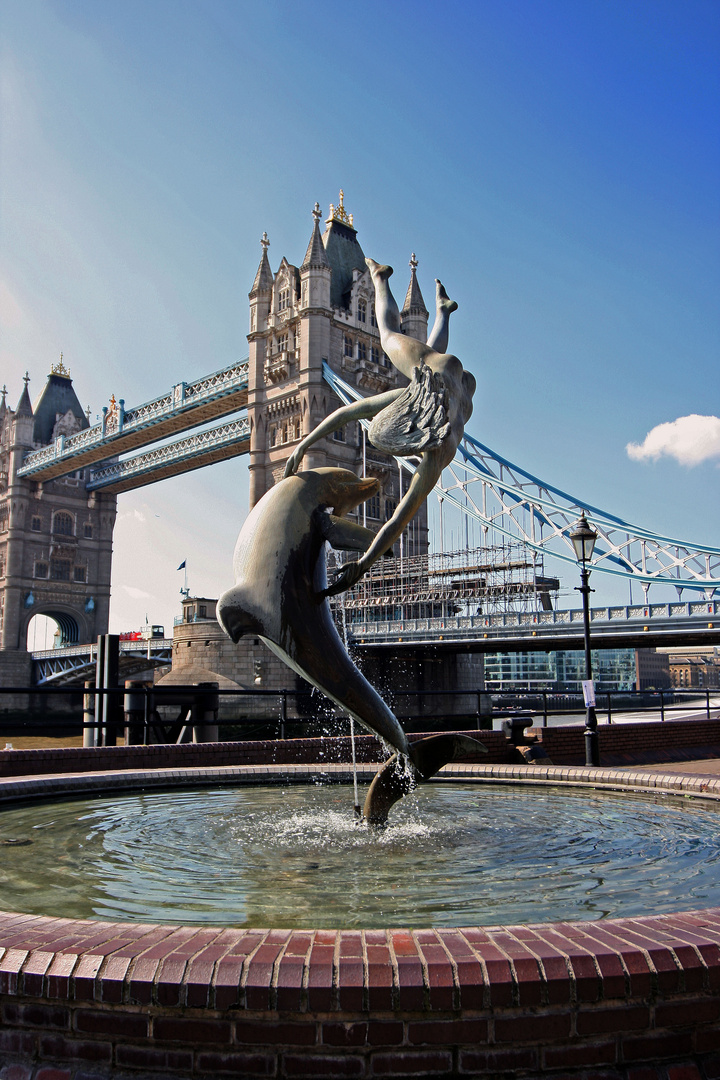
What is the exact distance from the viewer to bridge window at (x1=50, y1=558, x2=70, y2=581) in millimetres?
62344

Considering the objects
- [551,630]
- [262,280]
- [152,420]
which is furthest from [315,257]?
[551,630]

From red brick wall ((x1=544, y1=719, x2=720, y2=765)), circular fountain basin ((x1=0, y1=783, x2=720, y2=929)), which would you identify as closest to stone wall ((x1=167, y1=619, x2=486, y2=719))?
red brick wall ((x1=544, y1=719, x2=720, y2=765))

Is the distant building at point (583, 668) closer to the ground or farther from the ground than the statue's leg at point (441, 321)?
closer to the ground

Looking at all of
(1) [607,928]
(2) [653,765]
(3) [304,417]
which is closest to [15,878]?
(1) [607,928]

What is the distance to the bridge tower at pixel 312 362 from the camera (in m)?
41.5

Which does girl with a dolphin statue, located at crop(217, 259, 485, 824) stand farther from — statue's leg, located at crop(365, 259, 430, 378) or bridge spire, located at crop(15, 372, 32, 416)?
bridge spire, located at crop(15, 372, 32, 416)

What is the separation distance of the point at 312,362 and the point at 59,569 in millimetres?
31650

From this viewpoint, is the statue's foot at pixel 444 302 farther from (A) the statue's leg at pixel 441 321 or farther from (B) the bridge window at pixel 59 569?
(B) the bridge window at pixel 59 569

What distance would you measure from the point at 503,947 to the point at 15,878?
2.18m

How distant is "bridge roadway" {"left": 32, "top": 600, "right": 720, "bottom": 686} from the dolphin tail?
75.6ft

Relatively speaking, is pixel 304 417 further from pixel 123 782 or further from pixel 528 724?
pixel 123 782

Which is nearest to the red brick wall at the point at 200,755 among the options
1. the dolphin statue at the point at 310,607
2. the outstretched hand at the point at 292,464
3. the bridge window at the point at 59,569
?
the dolphin statue at the point at 310,607

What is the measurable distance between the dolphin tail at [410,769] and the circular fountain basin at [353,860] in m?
0.13

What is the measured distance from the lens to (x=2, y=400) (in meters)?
68.4
